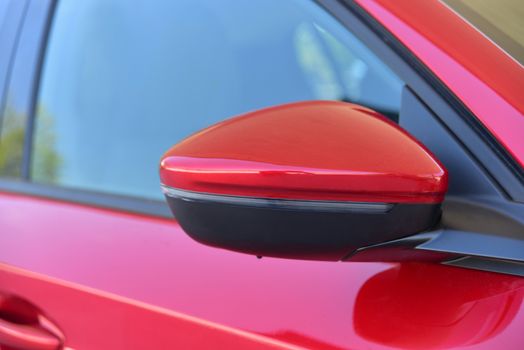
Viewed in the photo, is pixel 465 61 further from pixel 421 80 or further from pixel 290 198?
pixel 290 198

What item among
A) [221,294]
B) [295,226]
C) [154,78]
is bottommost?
[221,294]

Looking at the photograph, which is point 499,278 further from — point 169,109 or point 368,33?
point 169,109

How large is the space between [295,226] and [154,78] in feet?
2.74

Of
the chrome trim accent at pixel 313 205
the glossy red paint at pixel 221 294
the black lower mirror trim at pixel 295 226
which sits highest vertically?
the chrome trim accent at pixel 313 205

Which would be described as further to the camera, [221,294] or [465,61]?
[221,294]

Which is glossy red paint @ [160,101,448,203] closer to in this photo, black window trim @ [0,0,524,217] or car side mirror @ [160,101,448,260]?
car side mirror @ [160,101,448,260]

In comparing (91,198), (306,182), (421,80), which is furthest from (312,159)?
(91,198)

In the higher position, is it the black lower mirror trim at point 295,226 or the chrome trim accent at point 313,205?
the chrome trim accent at point 313,205

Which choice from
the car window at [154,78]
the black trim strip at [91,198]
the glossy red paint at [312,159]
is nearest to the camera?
the glossy red paint at [312,159]

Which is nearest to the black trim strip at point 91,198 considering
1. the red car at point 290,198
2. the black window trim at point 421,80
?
the red car at point 290,198

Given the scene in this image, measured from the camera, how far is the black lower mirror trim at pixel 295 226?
2.34 feet

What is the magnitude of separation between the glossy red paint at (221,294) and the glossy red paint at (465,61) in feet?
0.70

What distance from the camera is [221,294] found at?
94cm

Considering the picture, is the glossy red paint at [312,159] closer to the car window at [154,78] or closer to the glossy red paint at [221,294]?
the glossy red paint at [221,294]
